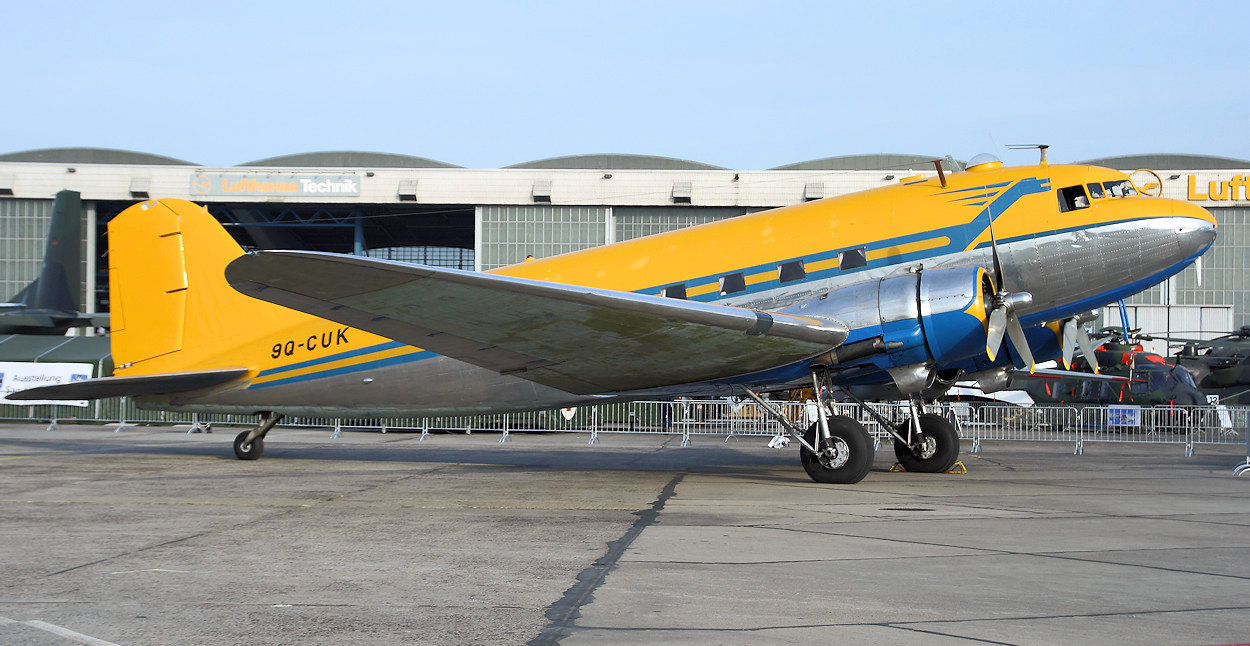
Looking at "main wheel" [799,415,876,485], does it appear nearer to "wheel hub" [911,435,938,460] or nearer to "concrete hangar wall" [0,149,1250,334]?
"wheel hub" [911,435,938,460]

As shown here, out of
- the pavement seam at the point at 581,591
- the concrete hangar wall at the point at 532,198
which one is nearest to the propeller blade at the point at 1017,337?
the pavement seam at the point at 581,591

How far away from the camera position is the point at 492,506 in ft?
31.9

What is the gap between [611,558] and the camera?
656 cm

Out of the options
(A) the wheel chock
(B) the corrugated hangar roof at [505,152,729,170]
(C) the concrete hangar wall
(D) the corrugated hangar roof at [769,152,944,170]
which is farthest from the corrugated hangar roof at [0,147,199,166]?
(A) the wheel chock

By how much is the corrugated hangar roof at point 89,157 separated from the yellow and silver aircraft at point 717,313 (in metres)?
35.0

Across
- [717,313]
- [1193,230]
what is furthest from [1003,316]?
[717,313]

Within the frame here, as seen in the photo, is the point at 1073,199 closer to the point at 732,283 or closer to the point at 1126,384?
the point at 732,283

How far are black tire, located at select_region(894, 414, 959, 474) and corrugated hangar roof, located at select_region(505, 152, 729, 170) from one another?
34.3 metres

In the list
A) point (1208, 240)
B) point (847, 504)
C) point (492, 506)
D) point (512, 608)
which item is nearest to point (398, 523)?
point (492, 506)

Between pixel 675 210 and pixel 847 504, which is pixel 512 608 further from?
pixel 675 210

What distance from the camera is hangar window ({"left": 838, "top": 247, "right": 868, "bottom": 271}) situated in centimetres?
1261

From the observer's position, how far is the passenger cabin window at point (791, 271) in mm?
12828

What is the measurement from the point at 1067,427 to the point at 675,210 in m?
21.7

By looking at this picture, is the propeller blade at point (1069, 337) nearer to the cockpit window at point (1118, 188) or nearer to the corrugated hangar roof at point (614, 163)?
the cockpit window at point (1118, 188)
